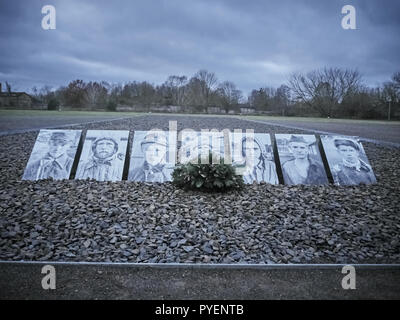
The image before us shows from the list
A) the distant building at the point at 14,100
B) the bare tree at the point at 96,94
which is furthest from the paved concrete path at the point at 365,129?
the bare tree at the point at 96,94

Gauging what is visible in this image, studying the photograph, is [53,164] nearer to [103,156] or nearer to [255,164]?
[103,156]

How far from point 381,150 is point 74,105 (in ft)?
59.2

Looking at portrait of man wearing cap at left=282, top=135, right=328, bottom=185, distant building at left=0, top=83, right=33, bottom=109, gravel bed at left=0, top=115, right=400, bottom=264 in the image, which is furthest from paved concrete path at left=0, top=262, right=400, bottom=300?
distant building at left=0, top=83, right=33, bottom=109

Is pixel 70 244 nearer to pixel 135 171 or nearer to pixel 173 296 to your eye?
pixel 173 296

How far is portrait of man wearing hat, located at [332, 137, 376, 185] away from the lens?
578cm

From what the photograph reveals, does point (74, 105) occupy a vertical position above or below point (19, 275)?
above

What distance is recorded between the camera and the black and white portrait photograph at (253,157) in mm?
5809

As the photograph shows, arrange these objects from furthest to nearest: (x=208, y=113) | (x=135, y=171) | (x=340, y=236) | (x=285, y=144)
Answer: (x=208, y=113) < (x=285, y=144) < (x=135, y=171) < (x=340, y=236)

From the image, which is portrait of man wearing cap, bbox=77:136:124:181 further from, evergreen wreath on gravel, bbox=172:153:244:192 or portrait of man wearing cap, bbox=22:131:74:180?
evergreen wreath on gravel, bbox=172:153:244:192

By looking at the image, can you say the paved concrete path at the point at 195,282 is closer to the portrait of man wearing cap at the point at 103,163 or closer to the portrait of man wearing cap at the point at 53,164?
the portrait of man wearing cap at the point at 103,163

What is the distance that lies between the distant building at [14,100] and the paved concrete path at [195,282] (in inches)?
282

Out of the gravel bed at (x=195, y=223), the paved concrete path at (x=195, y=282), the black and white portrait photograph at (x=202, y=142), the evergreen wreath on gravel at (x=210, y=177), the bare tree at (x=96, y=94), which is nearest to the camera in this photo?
the paved concrete path at (x=195, y=282)
